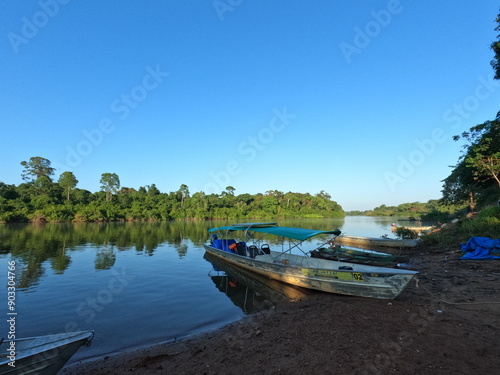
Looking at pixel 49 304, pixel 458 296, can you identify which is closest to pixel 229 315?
pixel 49 304

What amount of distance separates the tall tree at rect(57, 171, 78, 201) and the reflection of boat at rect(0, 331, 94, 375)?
84.3 meters

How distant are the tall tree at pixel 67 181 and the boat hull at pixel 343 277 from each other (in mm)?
81325

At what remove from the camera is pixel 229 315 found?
27.0ft

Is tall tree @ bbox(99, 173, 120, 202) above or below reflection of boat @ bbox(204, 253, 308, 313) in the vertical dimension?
above

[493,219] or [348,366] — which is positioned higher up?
[493,219]

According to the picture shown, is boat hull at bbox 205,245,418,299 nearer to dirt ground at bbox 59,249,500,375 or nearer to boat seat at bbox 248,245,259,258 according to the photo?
dirt ground at bbox 59,249,500,375

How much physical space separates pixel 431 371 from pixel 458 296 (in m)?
5.04

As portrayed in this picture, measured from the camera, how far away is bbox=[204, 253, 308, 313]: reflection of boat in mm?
9584

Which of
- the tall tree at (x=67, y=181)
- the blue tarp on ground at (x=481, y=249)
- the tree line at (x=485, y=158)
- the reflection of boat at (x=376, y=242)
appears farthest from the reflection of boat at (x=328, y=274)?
the tall tree at (x=67, y=181)

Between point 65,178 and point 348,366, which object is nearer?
point 348,366

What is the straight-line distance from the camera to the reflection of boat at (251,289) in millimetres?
9584

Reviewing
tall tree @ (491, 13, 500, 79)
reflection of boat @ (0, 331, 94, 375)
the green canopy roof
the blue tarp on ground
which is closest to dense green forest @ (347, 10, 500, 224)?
tall tree @ (491, 13, 500, 79)

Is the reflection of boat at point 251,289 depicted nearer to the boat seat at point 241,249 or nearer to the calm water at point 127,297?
the calm water at point 127,297

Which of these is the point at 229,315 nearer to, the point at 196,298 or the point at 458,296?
the point at 196,298
